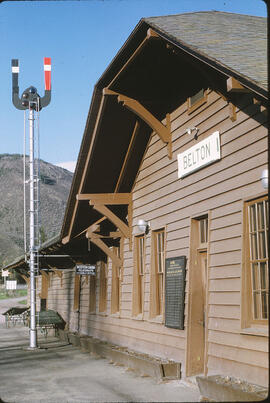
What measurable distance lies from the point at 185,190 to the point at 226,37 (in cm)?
269

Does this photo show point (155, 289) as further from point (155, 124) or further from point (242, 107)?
point (242, 107)

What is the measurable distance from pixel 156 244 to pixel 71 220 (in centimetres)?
425

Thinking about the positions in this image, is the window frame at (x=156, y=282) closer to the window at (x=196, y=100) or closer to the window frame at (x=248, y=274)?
the window at (x=196, y=100)

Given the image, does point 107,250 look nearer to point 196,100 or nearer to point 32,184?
point 196,100

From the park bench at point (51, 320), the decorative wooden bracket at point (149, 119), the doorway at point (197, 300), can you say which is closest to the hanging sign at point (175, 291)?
the doorway at point (197, 300)

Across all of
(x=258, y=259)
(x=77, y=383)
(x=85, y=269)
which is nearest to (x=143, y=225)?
(x=77, y=383)

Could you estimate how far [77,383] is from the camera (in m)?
10.4

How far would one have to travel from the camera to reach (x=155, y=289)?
11688 mm

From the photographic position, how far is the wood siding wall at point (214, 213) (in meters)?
7.87

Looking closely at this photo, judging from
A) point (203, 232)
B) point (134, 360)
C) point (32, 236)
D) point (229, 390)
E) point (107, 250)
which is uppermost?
point (32, 236)

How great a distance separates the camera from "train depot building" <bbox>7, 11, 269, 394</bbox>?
7.82 metres

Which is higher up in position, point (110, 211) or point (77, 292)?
point (110, 211)

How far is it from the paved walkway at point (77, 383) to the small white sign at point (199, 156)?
356 cm

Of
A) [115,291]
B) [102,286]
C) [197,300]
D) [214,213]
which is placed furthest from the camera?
[102,286]
